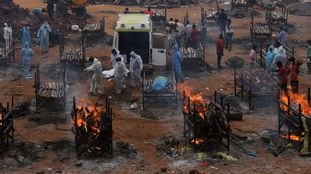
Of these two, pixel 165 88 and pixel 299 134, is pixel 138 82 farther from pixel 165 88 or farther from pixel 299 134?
pixel 299 134

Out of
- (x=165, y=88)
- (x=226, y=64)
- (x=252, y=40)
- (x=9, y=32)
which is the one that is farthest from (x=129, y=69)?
(x=252, y=40)

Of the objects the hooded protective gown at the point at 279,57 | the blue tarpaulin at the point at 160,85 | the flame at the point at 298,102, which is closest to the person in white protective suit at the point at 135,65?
the blue tarpaulin at the point at 160,85

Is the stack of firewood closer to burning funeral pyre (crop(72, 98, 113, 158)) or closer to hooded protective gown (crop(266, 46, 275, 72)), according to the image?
burning funeral pyre (crop(72, 98, 113, 158))

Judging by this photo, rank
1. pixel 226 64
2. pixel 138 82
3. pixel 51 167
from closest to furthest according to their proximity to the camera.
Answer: pixel 51 167, pixel 138 82, pixel 226 64

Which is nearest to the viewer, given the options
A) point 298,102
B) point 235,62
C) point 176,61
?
point 298,102

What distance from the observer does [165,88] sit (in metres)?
20.6

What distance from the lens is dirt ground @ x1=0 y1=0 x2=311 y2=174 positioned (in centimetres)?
1513

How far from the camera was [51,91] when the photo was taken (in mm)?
20453

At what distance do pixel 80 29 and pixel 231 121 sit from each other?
1576 cm

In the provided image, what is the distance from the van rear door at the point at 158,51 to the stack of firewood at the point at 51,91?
15.8ft

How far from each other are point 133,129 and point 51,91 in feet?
12.6

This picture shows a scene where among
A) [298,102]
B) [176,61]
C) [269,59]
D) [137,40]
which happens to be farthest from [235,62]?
[298,102]

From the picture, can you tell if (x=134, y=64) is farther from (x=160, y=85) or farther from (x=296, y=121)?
(x=296, y=121)

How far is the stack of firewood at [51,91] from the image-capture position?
19972 millimetres
